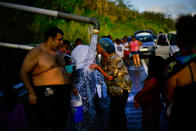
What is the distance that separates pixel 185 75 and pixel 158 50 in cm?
1449

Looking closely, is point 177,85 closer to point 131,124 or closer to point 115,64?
point 115,64

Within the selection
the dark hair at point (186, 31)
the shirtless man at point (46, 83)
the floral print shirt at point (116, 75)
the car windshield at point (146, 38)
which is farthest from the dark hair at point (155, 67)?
the car windshield at point (146, 38)

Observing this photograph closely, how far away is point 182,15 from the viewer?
2.75 meters

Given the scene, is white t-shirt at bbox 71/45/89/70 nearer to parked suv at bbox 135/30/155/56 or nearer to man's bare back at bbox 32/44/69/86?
man's bare back at bbox 32/44/69/86

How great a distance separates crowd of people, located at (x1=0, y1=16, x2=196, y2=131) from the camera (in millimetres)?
2521

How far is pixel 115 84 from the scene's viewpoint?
467cm

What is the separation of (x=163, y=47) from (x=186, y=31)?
45.4 ft

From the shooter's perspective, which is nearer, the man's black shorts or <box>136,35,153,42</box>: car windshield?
the man's black shorts

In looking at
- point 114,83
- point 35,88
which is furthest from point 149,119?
point 35,88

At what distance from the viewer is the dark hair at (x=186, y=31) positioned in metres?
2.59

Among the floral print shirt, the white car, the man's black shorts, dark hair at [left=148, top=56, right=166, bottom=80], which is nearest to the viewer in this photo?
the man's black shorts

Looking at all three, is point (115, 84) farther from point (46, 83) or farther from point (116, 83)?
point (46, 83)

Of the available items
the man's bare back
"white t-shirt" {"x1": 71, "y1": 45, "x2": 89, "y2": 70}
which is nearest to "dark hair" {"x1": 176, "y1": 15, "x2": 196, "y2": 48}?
the man's bare back

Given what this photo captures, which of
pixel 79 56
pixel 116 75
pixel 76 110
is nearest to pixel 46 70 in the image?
pixel 76 110
